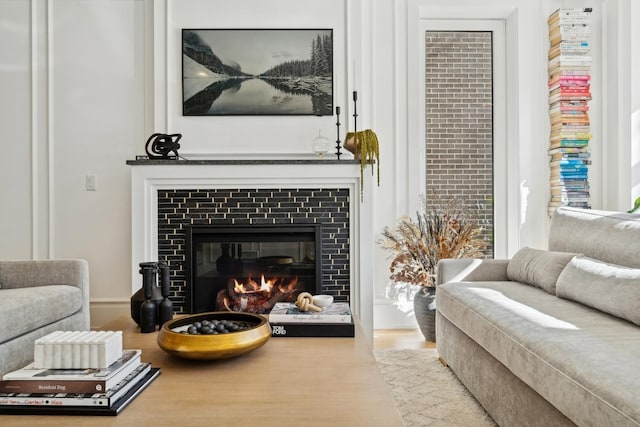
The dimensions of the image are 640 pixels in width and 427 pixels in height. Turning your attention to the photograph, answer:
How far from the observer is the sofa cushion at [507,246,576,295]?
2324mm

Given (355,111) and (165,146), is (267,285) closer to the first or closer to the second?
(165,146)

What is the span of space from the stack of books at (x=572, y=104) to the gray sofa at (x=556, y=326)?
95 centimetres

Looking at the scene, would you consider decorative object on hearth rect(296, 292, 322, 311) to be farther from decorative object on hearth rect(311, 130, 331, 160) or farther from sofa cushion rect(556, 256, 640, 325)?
decorative object on hearth rect(311, 130, 331, 160)

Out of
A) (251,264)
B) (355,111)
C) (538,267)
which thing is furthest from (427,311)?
(355,111)

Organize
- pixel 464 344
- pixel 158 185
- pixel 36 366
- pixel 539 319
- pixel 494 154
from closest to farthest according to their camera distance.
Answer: pixel 36 366 → pixel 539 319 → pixel 464 344 → pixel 158 185 → pixel 494 154

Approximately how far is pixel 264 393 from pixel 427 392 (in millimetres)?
1315

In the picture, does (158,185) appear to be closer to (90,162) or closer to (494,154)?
(90,162)

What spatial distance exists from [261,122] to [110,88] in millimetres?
1164

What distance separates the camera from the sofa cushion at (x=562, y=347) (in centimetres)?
115

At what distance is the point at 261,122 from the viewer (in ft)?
11.4

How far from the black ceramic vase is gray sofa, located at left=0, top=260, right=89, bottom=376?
2073 millimetres

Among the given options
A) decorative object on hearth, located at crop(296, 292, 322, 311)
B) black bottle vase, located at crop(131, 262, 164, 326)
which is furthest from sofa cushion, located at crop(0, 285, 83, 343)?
decorative object on hearth, located at crop(296, 292, 322, 311)

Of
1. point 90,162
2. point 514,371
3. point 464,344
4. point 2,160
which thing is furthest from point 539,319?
point 2,160

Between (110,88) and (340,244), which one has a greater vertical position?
(110,88)
